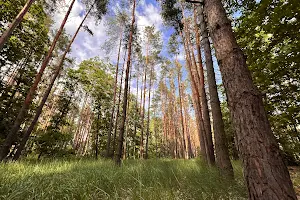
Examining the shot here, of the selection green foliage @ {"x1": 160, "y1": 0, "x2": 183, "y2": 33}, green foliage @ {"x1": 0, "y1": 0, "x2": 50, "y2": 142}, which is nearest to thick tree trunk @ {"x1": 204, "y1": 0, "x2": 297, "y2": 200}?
green foliage @ {"x1": 160, "y1": 0, "x2": 183, "y2": 33}

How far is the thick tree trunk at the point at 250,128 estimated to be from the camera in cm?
121

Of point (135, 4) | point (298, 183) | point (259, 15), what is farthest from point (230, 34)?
point (135, 4)

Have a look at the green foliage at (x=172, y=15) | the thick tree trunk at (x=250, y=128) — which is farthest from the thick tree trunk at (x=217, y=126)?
the green foliage at (x=172, y=15)

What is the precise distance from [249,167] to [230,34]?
1.52 m

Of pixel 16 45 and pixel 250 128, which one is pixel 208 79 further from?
pixel 16 45

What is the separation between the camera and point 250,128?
4.59 ft

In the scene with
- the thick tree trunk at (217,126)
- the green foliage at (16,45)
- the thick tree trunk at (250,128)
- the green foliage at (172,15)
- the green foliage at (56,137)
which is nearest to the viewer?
the thick tree trunk at (250,128)

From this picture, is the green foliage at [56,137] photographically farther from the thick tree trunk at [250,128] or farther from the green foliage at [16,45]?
the thick tree trunk at [250,128]

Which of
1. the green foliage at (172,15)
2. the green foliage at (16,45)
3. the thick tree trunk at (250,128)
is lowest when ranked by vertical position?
the thick tree trunk at (250,128)

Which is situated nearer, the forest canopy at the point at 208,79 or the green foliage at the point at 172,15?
the forest canopy at the point at 208,79

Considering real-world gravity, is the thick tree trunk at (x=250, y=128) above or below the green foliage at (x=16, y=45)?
below

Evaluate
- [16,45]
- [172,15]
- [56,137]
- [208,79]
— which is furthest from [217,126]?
[16,45]

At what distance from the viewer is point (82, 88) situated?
540 inches

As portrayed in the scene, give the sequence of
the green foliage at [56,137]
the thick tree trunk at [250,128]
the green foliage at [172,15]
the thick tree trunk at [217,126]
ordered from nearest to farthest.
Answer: the thick tree trunk at [250,128] < the thick tree trunk at [217,126] < the green foliage at [172,15] < the green foliage at [56,137]
